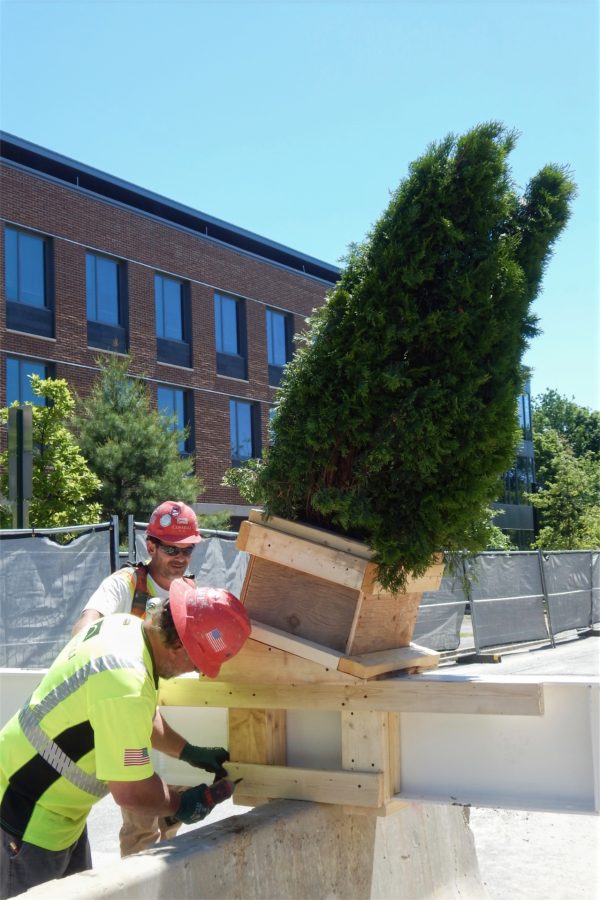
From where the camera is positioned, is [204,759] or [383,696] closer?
[383,696]

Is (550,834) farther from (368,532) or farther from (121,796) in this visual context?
(121,796)

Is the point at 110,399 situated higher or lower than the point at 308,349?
higher

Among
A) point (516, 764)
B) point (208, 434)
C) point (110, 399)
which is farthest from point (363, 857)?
point (208, 434)

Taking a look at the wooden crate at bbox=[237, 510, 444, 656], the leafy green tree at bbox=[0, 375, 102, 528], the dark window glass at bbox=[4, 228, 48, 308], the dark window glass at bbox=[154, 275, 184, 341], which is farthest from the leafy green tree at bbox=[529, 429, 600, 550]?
the wooden crate at bbox=[237, 510, 444, 656]

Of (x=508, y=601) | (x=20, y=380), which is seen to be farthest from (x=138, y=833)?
(x=20, y=380)

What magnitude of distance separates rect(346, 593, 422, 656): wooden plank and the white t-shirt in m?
1.13

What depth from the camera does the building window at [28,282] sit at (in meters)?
24.8

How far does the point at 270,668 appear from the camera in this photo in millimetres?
3602

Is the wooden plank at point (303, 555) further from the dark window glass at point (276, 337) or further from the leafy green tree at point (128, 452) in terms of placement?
the dark window glass at point (276, 337)

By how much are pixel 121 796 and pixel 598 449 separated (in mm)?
69177

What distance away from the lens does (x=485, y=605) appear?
15.9 m

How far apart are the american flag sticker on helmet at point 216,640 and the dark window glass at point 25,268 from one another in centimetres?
2344

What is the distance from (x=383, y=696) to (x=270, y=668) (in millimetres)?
481

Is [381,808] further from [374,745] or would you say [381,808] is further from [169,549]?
[169,549]
